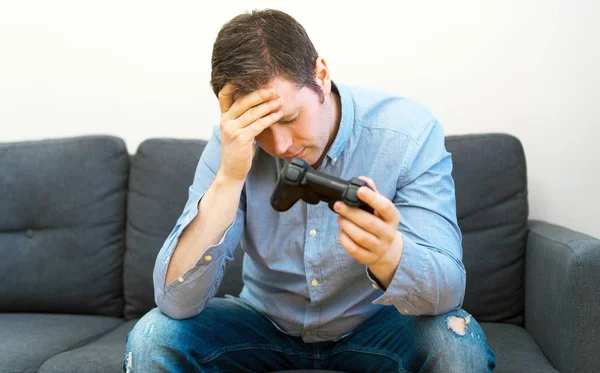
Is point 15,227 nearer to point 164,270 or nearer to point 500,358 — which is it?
point 164,270

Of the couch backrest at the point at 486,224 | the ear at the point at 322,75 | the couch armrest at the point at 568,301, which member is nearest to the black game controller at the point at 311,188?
the ear at the point at 322,75

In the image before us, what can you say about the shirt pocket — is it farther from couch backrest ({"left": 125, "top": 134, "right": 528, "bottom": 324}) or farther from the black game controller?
couch backrest ({"left": 125, "top": 134, "right": 528, "bottom": 324})

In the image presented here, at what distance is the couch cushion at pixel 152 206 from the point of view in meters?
1.91

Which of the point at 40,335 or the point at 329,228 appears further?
the point at 40,335

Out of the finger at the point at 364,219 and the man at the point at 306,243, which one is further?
the man at the point at 306,243

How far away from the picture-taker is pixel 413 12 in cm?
199

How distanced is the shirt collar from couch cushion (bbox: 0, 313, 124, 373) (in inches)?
33.1

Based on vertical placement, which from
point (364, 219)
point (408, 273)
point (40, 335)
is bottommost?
point (40, 335)

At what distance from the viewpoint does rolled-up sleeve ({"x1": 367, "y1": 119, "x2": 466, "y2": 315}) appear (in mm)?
1118

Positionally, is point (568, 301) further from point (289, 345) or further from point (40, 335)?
point (40, 335)

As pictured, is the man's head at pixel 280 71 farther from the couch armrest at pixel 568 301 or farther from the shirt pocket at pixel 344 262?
the couch armrest at pixel 568 301

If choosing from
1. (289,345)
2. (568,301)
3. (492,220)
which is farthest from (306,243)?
(492,220)

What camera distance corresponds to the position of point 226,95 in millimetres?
1217

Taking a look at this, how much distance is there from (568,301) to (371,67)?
37.1 inches
